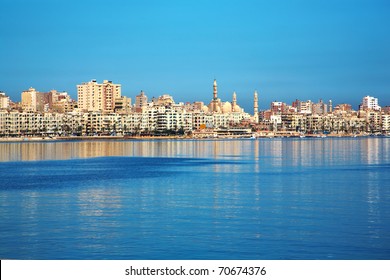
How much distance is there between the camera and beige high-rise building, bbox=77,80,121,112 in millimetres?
85688

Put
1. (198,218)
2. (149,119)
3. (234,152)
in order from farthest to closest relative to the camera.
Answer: (149,119), (234,152), (198,218)

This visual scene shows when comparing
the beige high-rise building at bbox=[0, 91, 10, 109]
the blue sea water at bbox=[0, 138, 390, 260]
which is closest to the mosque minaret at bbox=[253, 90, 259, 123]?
the beige high-rise building at bbox=[0, 91, 10, 109]

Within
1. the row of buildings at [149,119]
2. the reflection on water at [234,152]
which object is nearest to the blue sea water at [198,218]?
the reflection on water at [234,152]

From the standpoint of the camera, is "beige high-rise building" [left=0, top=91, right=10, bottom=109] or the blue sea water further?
"beige high-rise building" [left=0, top=91, right=10, bottom=109]

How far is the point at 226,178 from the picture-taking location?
47.1 ft

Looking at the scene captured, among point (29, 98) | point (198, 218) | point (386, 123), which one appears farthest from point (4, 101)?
point (198, 218)

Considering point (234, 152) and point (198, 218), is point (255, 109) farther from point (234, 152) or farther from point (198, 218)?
point (198, 218)

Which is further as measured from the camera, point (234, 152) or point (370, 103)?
point (370, 103)

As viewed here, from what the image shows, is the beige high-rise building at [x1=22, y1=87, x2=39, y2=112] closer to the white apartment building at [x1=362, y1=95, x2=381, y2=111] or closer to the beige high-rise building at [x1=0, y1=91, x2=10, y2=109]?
the beige high-rise building at [x1=0, y1=91, x2=10, y2=109]

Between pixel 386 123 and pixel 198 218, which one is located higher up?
pixel 386 123

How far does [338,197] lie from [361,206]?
114 centimetres

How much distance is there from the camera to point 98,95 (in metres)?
86.0
